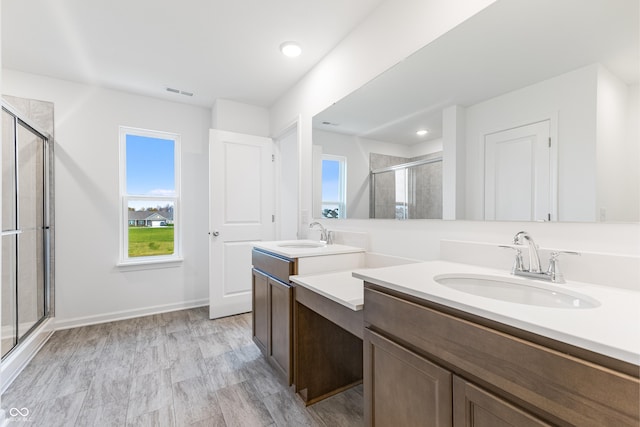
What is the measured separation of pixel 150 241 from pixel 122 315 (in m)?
0.83

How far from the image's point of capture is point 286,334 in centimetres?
171

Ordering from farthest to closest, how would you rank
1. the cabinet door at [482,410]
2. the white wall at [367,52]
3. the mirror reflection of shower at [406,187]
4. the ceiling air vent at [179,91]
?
the ceiling air vent at [179,91]
the mirror reflection of shower at [406,187]
the white wall at [367,52]
the cabinet door at [482,410]

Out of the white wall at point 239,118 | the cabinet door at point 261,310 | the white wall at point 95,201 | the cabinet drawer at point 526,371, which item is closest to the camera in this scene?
the cabinet drawer at point 526,371

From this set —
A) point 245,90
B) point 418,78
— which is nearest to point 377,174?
point 418,78

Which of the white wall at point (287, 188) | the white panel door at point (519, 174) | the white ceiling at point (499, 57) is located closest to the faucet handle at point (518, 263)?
the white panel door at point (519, 174)

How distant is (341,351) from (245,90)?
8.92ft

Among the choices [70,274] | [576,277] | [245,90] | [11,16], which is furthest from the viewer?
[245,90]

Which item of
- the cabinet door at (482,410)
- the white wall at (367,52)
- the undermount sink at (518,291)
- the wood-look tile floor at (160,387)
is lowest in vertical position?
the wood-look tile floor at (160,387)

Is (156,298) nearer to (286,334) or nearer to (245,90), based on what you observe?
(286,334)

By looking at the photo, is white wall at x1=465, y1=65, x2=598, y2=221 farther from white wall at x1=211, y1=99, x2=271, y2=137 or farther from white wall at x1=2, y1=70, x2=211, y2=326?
white wall at x1=2, y1=70, x2=211, y2=326

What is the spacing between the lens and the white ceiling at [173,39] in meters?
1.83

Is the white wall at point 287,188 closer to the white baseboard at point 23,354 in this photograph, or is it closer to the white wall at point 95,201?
the white wall at point 95,201

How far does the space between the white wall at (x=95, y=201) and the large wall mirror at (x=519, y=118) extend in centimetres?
269

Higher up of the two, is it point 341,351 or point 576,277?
point 576,277
